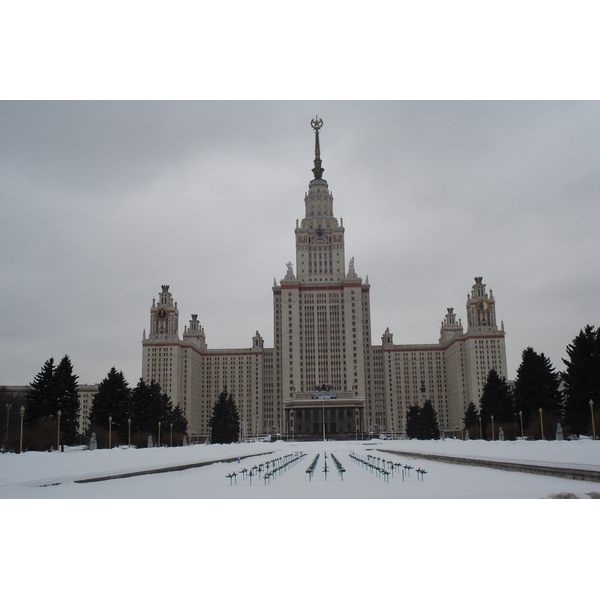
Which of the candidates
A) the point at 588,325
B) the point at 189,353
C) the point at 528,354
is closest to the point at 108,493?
the point at 588,325

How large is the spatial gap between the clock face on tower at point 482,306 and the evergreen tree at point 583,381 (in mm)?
94212

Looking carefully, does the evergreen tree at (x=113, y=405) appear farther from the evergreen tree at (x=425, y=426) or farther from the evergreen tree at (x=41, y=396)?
the evergreen tree at (x=425, y=426)

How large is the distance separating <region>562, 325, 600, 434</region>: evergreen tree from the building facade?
81376mm

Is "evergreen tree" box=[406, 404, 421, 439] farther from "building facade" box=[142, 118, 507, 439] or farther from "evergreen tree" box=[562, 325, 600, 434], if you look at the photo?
"evergreen tree" box=[562, 325, 600, 434]

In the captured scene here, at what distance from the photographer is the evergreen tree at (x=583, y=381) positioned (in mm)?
43812

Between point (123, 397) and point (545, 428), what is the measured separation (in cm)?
3690

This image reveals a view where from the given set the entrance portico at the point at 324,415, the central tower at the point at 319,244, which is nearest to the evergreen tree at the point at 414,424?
the entrance portico at the point at 324,415

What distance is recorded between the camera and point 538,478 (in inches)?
910

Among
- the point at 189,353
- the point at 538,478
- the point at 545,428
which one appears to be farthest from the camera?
the point at 189,353

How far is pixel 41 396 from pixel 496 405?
4655 cm

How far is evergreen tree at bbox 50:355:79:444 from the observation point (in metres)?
48.4

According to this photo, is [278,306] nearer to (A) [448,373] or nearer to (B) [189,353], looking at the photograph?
(B) [189,353]

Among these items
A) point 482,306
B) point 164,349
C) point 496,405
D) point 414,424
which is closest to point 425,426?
point 414,424

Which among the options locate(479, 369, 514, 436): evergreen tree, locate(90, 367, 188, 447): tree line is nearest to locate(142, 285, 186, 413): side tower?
locate(90, 367, 188, 447): tree line
